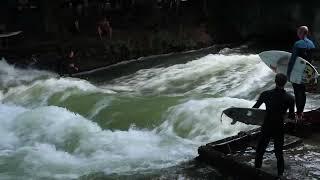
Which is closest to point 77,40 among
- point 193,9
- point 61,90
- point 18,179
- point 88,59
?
point 88,59

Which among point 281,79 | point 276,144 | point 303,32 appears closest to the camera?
point 281,79

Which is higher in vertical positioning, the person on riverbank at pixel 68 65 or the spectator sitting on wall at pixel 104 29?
the spectator sitting on wall at pixel 104 29

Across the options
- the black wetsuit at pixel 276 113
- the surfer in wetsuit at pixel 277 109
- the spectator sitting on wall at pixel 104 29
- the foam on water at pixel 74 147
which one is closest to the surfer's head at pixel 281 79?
the surfer in wetsuit at pixel 277 109

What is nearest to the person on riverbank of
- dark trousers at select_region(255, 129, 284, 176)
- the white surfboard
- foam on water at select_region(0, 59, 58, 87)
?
foam on water at select_region(0, 59, 58, 87)

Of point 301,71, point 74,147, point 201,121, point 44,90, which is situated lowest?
point 44,90

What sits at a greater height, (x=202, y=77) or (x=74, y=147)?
(x=74, y=147)

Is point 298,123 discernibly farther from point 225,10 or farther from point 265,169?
point 225,10

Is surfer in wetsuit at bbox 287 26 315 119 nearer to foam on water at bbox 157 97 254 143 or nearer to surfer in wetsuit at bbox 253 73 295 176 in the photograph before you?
foam on water at bbox 157 97 254 143

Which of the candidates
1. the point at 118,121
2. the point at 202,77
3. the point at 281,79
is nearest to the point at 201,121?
the point at 118,121

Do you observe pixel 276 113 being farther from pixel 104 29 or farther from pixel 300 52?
pixel 104 29

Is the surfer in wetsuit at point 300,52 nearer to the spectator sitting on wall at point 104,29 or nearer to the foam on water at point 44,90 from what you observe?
the foam on water at point 44,90

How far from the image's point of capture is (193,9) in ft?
86.7

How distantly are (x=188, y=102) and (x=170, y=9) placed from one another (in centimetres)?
1303

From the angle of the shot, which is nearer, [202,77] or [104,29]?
[202,77]
